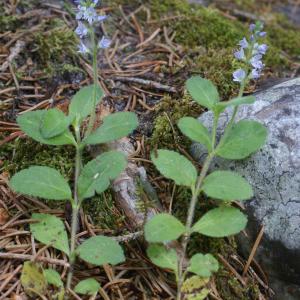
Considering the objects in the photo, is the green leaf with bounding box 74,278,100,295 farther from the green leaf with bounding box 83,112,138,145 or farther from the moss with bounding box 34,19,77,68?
the moss with bounding box 34,19,77,68

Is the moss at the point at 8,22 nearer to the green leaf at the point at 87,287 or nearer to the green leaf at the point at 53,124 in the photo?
the green leaf at the point at 53,124

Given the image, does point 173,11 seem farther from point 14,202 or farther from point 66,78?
point 14,202

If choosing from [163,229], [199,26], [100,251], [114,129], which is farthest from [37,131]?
[199,26]

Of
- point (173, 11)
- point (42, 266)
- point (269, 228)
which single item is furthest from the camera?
point (173, 11)

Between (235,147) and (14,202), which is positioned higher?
(235,147)

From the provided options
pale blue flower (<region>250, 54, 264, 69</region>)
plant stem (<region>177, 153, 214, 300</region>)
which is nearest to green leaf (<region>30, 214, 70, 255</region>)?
plant stem (<region>177, 153, 214, 300</region>)

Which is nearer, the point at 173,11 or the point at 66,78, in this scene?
the point at 66,78

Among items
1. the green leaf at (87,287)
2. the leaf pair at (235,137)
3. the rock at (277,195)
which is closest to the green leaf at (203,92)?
the leaf pair at (235,137)

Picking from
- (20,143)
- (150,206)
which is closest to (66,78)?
(20,143)
